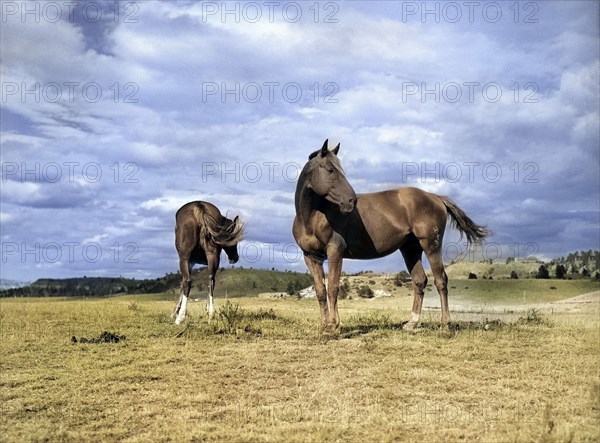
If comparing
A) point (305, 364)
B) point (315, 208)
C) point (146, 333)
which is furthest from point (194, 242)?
point (305, 364)

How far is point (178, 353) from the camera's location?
367 inches

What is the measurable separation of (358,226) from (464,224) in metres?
3.28

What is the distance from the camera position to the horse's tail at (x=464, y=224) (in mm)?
12875

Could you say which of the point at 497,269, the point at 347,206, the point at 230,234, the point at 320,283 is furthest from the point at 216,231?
the point at 497,269

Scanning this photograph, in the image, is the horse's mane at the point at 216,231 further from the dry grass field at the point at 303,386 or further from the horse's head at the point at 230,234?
the dry grass field at the point at 303,386

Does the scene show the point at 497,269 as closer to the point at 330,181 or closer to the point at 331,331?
the point at 331,331

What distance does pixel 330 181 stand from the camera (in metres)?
10.0

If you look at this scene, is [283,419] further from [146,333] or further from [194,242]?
[194,242]

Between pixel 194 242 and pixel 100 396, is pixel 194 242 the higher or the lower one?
the higher one

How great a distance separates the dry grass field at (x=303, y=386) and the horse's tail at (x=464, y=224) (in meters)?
2.27

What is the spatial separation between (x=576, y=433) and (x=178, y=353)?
251 inches

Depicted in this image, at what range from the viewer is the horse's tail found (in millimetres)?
12875

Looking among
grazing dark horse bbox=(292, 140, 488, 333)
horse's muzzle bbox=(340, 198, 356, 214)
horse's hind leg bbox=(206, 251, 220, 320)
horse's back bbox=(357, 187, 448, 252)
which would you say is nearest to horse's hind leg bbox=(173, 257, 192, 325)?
horse's hind leg bbox=(206, 251, 220, 320)

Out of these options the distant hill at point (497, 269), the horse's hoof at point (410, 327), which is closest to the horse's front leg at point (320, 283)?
the horse's hoof at point (410, 327)
